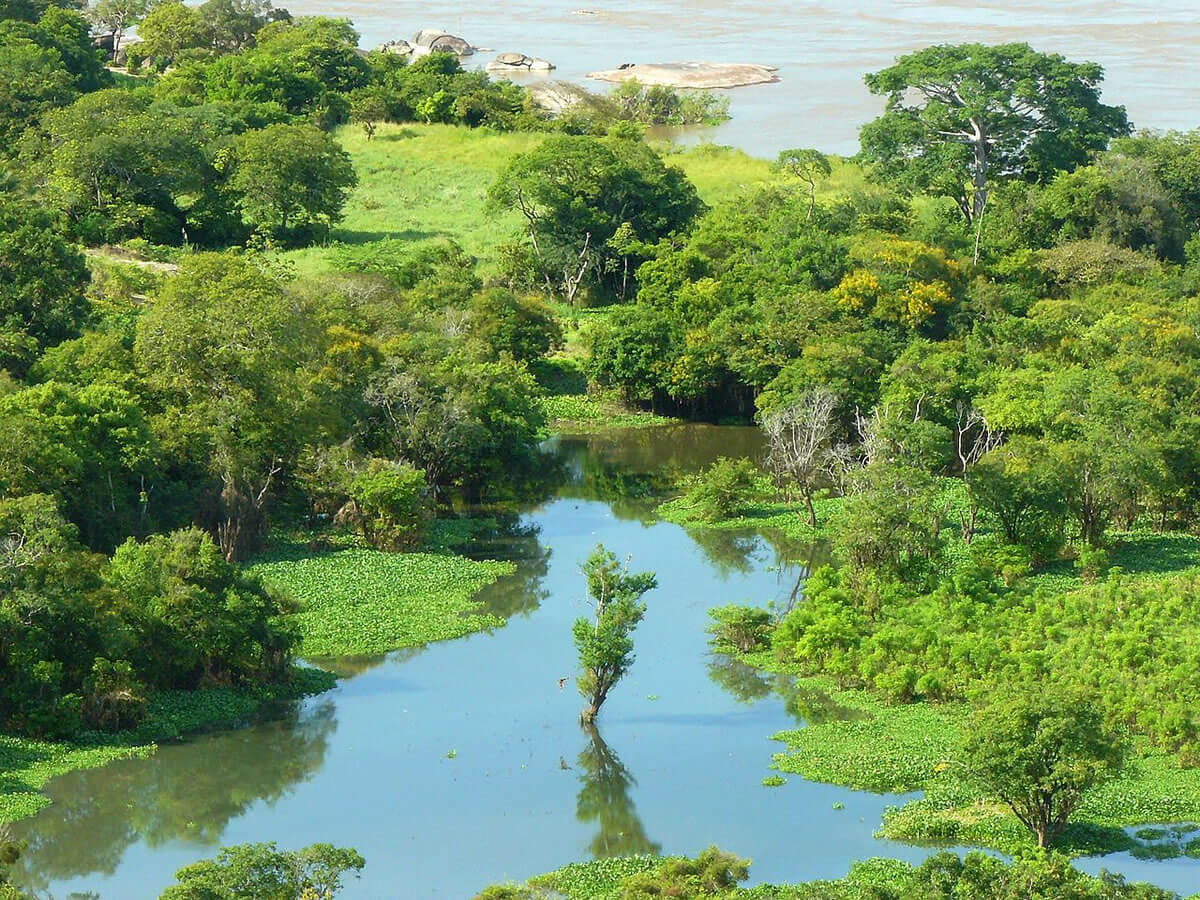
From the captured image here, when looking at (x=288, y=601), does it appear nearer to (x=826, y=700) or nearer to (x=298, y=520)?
(x=298, y=520)

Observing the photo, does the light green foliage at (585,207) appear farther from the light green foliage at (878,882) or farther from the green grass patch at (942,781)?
the light green foliage at (878,882)

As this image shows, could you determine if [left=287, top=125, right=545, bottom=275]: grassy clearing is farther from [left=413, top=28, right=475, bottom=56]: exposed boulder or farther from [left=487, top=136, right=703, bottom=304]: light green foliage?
[left=413, top=28, right=475, bottom=56]: exposed boulder

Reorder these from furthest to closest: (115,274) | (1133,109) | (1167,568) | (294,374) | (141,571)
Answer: (1133,109) < (115,274) < (294,374) < (1167,568) < (141,571)

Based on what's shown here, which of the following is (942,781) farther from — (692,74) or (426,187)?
(692,74)

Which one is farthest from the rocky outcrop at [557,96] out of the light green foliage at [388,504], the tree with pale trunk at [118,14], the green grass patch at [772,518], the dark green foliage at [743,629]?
the dark green foliage at [743,629]

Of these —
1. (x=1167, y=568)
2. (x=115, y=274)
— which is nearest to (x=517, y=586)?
(x=1167, y=568)

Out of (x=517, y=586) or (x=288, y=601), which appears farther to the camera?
(x=517, y=586)

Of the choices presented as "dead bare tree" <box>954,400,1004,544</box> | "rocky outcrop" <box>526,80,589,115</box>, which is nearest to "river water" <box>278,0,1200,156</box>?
Answer: "rocky outcrop" <box>526,80,589,115</box>
